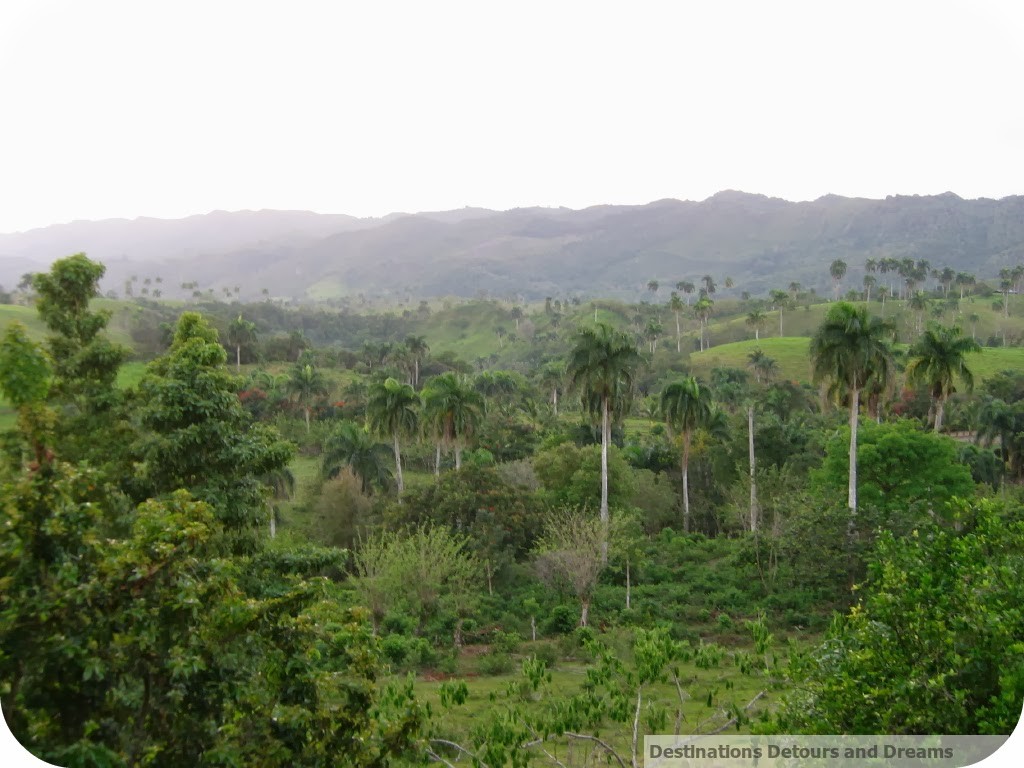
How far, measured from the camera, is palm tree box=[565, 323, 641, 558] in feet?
101

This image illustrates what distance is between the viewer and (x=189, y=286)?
602ft

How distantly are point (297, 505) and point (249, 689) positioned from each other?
121 feet

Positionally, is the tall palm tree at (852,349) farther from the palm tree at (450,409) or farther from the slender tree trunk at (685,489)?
the palm tree at (450,409)

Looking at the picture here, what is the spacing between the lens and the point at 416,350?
297 feet

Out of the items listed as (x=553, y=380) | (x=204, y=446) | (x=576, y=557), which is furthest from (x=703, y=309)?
(x=204, y=446)

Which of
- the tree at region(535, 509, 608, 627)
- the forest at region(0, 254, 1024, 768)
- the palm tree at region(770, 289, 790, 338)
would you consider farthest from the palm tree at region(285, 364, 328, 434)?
the palm tree at region(770, 289, 790, 338)

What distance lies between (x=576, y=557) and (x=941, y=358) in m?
23.7

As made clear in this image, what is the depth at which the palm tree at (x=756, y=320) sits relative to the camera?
10861 centimetres

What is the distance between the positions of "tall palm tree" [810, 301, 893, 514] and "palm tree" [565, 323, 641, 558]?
7.82 metres

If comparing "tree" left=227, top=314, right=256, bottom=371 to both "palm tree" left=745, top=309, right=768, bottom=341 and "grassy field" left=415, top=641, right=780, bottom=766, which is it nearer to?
"grassy field" left=415, top=641, right=780, bottom=766

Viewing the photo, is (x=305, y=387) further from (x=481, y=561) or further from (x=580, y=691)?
(x=580, y=691)

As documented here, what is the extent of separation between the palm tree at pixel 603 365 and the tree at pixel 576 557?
3.48 m

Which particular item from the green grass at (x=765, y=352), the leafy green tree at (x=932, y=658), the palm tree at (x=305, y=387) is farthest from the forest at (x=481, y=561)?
the green grass at (x=765, y=352)

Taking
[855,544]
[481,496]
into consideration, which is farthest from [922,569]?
[481,496]
